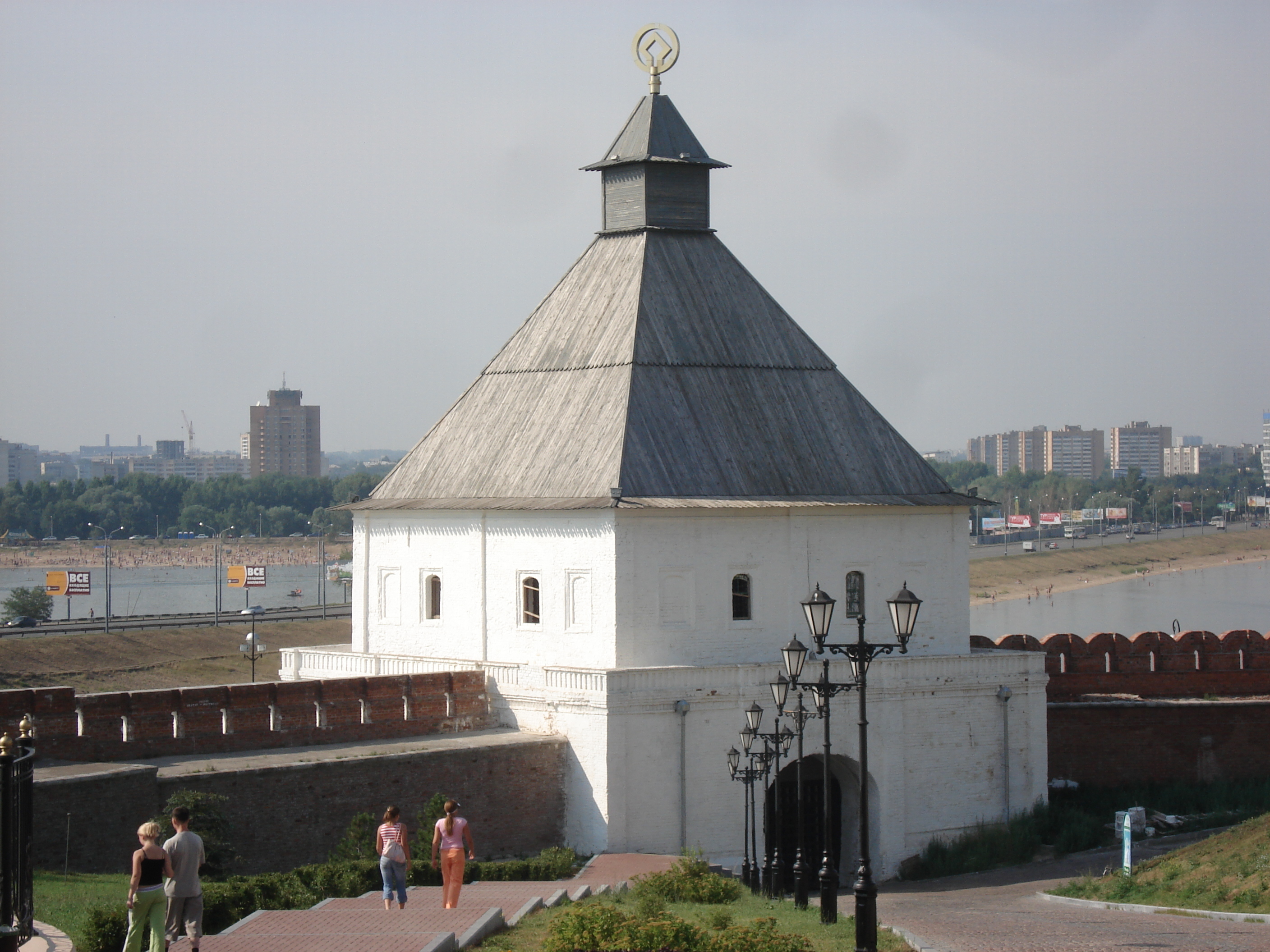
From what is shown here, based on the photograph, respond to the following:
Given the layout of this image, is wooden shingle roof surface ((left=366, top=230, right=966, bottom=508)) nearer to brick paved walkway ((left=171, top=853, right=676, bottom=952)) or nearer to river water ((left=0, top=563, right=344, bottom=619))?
brick paved walkway ((left=171, top=853, right=676, bottom=952))

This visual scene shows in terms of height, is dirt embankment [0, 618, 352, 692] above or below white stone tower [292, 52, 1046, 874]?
below

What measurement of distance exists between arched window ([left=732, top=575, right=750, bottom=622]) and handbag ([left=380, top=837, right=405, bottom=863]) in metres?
12.1

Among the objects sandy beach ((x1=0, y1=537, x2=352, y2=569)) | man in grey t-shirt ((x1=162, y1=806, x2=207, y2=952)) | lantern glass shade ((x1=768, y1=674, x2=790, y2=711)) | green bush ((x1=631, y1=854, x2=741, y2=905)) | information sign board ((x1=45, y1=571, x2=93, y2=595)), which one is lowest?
green bush ((x1=631, y1=854, x2=741, y2=905))

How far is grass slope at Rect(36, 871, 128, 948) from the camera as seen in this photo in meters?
14.1

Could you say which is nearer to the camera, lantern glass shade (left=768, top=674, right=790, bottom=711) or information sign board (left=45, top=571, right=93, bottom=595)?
lantern glass shade (left=768, top=674, right=790, bottom=711)

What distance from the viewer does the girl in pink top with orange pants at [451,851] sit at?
16.4 meters

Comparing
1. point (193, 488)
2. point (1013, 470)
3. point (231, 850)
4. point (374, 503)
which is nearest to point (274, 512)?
point (193, 488)

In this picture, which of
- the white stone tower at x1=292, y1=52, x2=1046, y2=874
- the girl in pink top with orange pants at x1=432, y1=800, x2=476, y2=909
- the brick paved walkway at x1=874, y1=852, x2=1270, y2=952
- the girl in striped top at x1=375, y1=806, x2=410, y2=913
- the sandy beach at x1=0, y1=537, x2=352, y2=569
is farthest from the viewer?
the sandy beach at x1=0, y1=537, x2=352, y2=569

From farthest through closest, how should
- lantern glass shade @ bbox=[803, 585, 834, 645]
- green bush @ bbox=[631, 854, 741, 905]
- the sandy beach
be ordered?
the sandy beach, green bush @ bbox=[631, 854, 741, 905], lantern glass shade @ bbox=[803, 585, 834, 645]

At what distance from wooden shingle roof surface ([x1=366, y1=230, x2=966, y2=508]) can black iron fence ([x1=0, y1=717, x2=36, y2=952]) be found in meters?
16.7

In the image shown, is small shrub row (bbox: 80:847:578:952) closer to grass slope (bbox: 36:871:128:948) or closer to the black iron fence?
grass slope (bbox: 36:871:128:948)

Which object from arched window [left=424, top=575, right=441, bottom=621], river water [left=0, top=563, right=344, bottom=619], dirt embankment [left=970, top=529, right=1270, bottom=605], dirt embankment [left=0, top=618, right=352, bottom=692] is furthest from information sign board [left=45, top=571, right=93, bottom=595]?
dirt embankment [left=970, top=529, right=1270, bottom=605]

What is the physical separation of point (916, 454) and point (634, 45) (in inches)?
375

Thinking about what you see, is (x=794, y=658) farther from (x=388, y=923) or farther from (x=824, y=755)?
(x=388, y=923)
